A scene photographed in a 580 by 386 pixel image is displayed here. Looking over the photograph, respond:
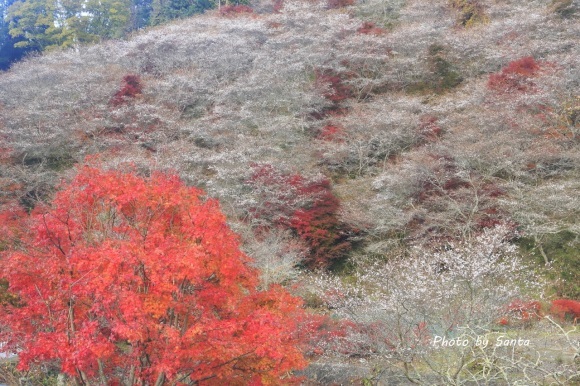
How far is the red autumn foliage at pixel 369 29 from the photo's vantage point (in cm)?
2944

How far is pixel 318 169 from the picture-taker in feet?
69.6

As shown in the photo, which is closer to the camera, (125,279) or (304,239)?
(125,279)

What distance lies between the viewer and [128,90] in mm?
26844

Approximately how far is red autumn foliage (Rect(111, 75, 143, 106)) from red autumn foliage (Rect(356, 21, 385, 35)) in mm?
14833

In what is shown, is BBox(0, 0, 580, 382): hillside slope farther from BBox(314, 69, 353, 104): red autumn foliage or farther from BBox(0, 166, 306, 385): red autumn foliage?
BBox(0, 166, 306, 385): red autumn foliage

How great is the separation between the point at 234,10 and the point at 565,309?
3413cm

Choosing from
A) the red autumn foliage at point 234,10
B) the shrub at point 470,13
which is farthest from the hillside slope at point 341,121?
the red autumn foliage at point 234,10

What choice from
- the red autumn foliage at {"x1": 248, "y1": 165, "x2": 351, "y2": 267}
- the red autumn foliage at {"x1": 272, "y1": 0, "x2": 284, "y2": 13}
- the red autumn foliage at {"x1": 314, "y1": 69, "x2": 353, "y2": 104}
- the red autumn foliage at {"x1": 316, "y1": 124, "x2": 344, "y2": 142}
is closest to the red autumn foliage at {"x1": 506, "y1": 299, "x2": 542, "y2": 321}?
the red autumn foliage at {"x1": 248, "y1": 165, "x2": 351, "y2": 267}

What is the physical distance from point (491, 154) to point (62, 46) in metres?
33.7

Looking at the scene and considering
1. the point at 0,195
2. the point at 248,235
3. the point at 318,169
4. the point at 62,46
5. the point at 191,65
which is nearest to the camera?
the point at 248,235

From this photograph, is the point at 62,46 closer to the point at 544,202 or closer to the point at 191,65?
the point at 191,65

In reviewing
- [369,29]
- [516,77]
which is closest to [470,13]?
[369,29]

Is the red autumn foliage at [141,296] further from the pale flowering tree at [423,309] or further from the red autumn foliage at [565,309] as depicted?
the red autumn foliage at [565,309]

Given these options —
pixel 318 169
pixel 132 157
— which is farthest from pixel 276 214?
pixel 132 157
